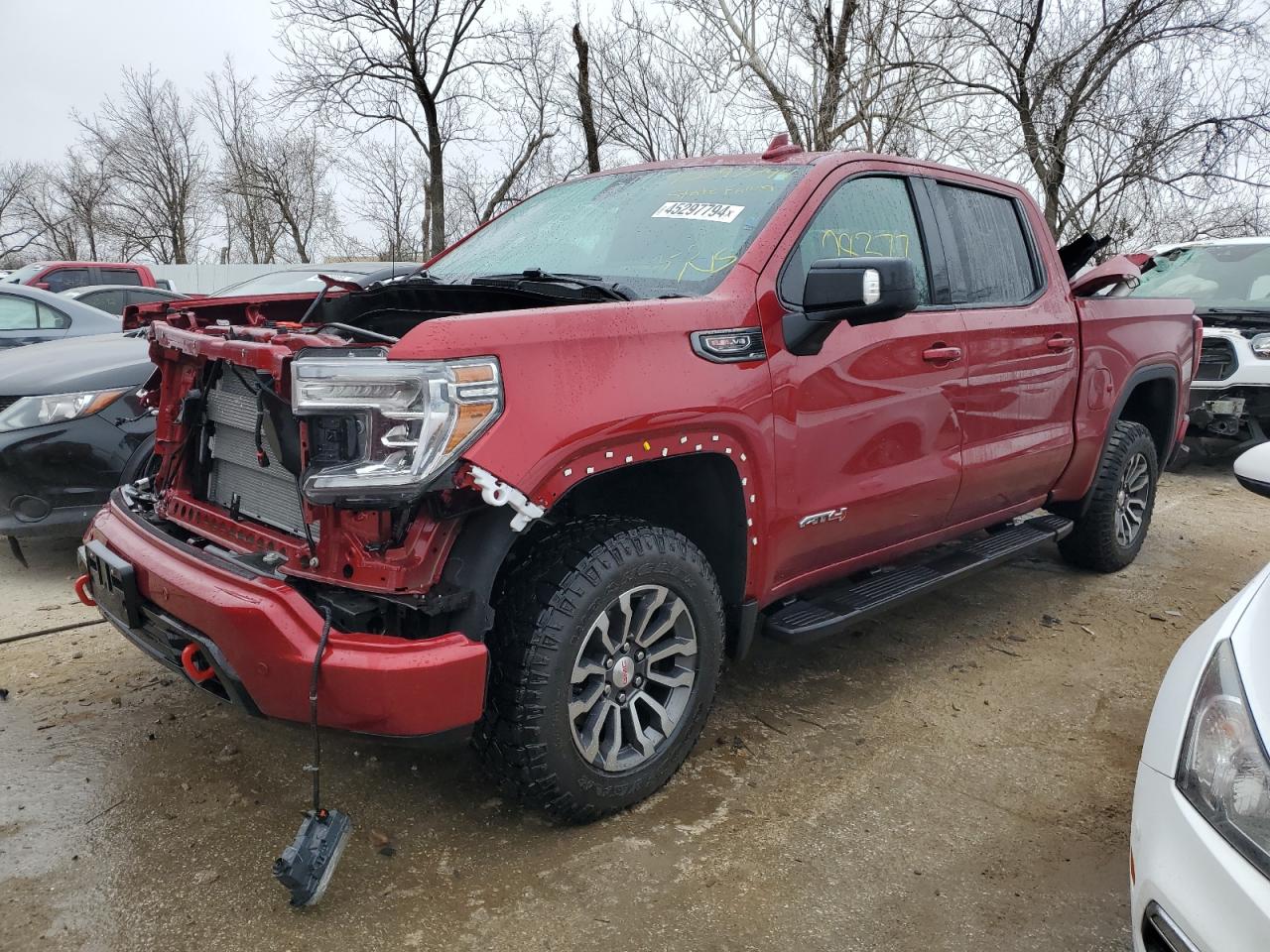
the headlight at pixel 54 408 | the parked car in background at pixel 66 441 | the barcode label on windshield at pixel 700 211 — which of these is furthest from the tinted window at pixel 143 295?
the barcode label on windshield at pixel 700 211

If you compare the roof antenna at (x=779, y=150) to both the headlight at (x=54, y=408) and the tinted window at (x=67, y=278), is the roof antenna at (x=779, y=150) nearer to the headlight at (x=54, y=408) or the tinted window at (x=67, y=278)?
the headlight at (x=54, y=408)

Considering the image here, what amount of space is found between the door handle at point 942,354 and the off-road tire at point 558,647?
1.24 meters

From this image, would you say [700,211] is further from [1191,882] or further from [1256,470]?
[1191,882]

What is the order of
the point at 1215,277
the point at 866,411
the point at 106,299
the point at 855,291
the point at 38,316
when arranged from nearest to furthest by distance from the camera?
the point at 855,291 → the point at 866,411 → the point at 38,316 → the point at 1215,277 → the point at 106,299

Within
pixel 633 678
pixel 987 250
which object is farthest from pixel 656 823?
pixel 987 250

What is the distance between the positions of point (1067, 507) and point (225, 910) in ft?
13.9

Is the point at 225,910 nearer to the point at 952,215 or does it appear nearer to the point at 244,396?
the point at 244,396

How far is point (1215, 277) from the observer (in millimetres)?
8289

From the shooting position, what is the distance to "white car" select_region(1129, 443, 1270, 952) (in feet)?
5.04

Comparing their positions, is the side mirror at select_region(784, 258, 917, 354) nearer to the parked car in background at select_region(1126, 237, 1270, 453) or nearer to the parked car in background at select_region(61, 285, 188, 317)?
the parked car in background at select_region(1126, 237, 1270, 453)

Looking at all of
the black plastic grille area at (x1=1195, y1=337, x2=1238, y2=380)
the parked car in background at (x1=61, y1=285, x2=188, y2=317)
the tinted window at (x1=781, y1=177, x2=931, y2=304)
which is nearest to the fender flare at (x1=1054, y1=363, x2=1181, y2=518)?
the tinted window at (x1=781, y1=177, x2=931, y2=304)

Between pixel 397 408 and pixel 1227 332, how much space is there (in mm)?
7687

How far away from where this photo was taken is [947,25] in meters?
12.5

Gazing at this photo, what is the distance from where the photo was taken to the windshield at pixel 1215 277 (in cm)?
802
